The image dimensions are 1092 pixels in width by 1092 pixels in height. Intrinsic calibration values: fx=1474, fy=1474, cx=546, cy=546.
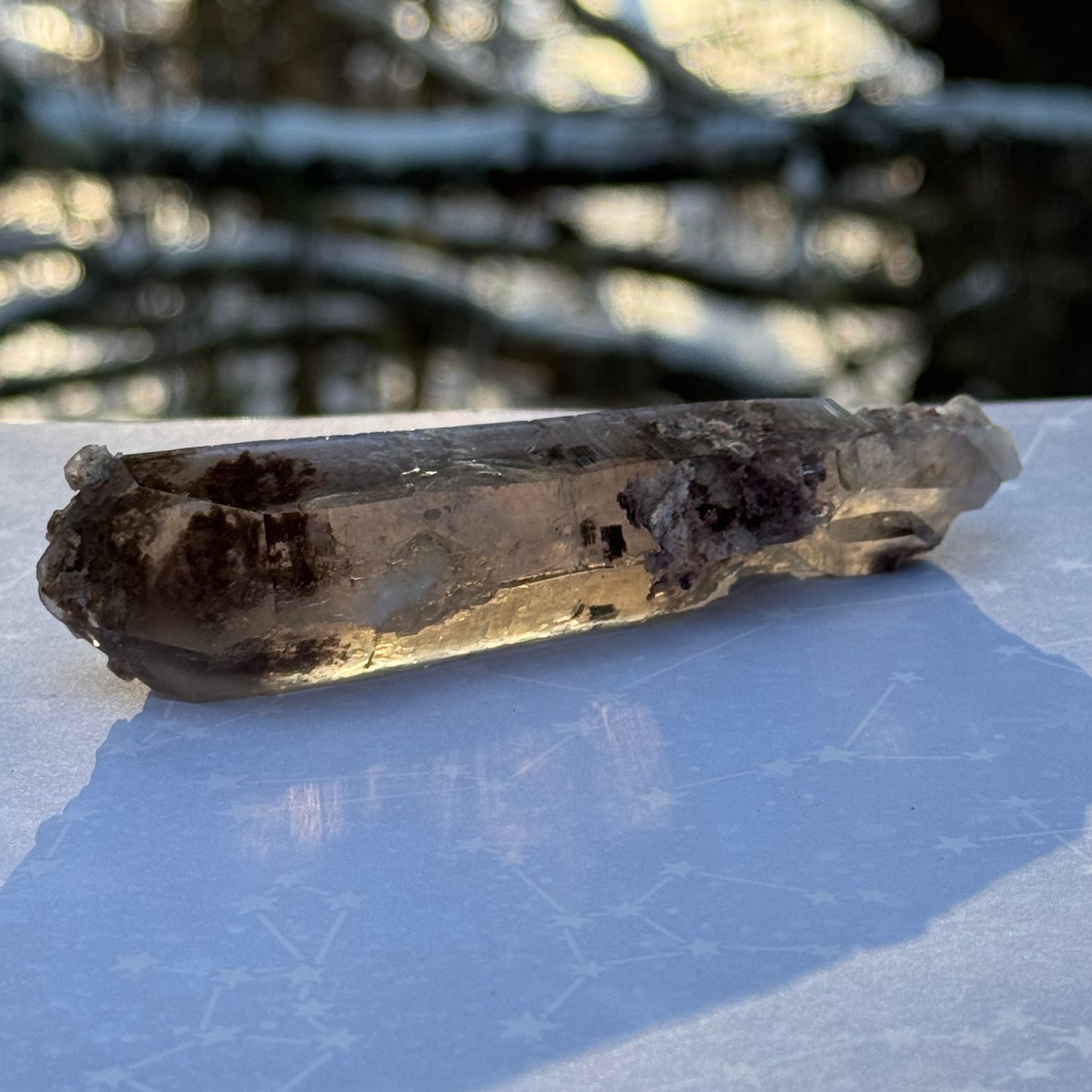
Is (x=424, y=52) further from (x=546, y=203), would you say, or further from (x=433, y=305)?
(x=433, y=305)

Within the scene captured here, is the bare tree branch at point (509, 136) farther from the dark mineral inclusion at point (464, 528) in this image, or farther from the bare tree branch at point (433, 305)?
the dark mineral inclusion at point (464, 528)

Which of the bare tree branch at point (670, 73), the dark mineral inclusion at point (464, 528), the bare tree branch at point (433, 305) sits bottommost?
the bare tree branch at point (433, 305)

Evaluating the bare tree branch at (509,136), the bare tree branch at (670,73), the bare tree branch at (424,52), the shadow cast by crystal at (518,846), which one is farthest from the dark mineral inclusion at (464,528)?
the bare tree branch at (424,52)

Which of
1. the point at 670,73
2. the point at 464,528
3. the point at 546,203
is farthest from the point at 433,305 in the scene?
the point at 464,528

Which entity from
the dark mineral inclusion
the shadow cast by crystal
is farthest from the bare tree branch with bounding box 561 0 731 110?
the shadow cast by crystal

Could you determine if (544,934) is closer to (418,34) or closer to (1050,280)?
(1050,280)
